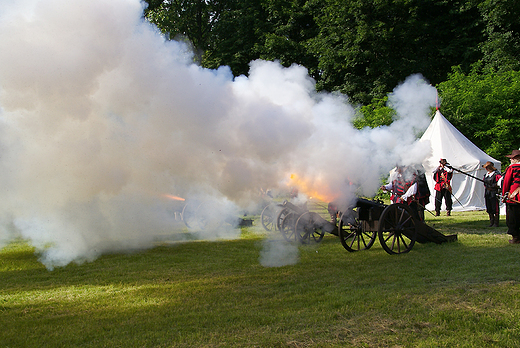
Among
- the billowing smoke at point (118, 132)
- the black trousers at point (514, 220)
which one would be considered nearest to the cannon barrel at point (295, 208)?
the billowing smoke at point (118, 132)

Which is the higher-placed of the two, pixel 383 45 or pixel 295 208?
pixel 383 45

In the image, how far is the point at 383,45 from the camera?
2147cm

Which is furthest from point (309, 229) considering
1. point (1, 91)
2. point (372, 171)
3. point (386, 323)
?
point (1, 91)

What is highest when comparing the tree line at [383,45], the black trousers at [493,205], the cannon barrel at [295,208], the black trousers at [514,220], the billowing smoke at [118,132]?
the tree line at [383,45]

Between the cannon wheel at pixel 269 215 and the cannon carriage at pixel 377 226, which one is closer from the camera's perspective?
the cannon carriage at pixel 377 226

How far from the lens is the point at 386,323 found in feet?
12.0

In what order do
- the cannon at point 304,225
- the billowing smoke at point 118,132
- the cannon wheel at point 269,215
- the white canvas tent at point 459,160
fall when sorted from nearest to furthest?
1. the billowing smoke at point 118,132
2. the cannon at point 304,225
3. the cannon wheel at point 269,215
4. the white canvas tent at point 459,160

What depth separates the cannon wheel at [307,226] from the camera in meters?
8.23

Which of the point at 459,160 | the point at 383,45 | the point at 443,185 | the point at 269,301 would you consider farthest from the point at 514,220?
the point at 383,45

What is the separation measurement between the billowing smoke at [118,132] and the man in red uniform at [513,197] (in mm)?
2415

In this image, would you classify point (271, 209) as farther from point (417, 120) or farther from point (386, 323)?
point (386, 323)

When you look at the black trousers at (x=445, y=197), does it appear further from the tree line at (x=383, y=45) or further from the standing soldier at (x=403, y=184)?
the standing soldier at (x=403, y=184)

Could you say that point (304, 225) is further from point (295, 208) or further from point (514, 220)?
point (514, 220)

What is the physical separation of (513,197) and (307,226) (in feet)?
12.4
